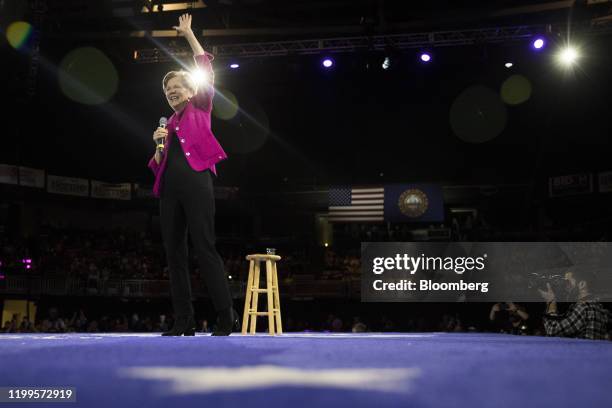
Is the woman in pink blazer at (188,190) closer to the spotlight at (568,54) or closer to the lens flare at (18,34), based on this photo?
the spotlight at (568,54)

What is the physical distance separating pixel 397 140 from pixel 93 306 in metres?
13.6

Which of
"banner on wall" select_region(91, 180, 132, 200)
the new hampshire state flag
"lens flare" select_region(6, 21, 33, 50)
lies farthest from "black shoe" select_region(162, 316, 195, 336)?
"banner on wall" select_region(91, 180, 132, 200)

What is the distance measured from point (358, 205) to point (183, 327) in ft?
58.4

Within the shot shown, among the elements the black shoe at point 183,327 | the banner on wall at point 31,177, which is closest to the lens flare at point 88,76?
the banner on wall at point 31,177

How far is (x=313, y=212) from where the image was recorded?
28.1 m

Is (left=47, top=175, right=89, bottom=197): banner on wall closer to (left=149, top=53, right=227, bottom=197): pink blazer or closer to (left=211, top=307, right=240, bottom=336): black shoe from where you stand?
(left=149, top=53, right=227, bottom=197): pink blazer

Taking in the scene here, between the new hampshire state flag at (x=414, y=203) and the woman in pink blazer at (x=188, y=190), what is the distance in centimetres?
1749

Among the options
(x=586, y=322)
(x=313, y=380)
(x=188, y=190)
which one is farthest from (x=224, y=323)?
(x=586, y=322)

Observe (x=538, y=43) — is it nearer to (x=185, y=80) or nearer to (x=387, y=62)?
(x=387, y=62)

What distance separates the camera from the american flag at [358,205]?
822 inches

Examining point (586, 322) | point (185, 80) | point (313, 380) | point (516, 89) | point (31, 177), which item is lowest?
point (586, 322)

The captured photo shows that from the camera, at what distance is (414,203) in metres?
20.7

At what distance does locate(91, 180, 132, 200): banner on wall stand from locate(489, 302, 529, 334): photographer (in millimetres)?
17558

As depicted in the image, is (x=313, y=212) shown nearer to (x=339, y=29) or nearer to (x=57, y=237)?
(x=57, y=237)
